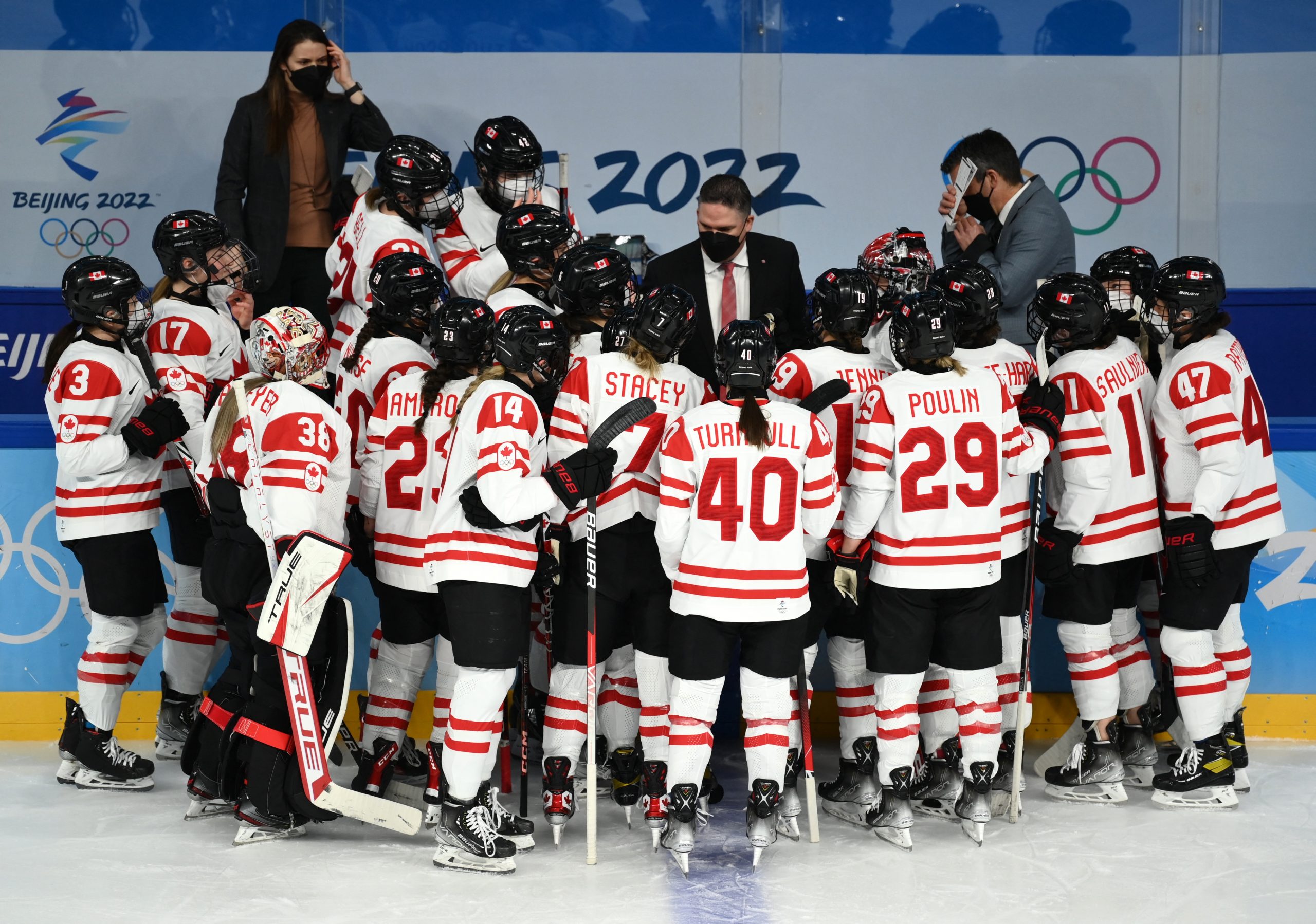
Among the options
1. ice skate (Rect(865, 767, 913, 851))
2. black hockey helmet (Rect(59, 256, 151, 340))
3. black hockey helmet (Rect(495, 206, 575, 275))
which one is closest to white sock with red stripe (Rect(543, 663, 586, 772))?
ice skate (Rect(865, 767, 913, 851))

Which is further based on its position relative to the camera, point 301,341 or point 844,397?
point 844,397

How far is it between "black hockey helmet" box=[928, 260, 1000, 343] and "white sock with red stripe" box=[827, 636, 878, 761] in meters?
0.98

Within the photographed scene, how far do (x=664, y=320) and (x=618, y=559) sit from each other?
669mm

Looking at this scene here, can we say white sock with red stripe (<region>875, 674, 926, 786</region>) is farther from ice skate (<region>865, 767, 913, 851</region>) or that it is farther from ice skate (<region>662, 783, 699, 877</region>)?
ice skate (<region>662, 783, 699, 877</region>)

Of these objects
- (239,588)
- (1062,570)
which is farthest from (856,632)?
(239,588)

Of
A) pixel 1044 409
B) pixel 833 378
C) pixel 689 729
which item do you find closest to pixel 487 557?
pixel 689 729

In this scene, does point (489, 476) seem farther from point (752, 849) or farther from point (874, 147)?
point (874, 147)

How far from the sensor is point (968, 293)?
3.70m

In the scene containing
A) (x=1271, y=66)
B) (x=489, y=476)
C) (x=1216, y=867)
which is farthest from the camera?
(x=1271, y=66)

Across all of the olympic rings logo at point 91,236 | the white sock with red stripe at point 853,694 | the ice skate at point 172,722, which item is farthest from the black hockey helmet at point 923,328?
the olympic rings logo at point 91,236

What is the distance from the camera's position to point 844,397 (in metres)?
3.74

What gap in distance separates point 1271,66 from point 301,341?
212 inches

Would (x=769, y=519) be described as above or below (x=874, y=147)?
below

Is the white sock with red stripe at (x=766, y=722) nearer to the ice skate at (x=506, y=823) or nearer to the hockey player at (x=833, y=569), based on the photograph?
the hockey player at (x=833, y=569)
